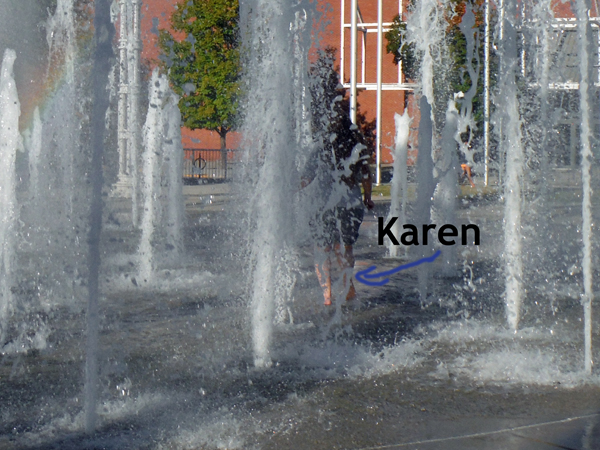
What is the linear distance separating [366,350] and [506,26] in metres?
2.80

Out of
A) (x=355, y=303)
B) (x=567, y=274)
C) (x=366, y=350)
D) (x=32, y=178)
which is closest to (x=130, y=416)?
(x=366, y=350)

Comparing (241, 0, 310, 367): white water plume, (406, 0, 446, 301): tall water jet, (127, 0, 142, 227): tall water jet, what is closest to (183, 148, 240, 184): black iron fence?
(406, 0, 446, 301): tall water jet

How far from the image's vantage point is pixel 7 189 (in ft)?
25.6

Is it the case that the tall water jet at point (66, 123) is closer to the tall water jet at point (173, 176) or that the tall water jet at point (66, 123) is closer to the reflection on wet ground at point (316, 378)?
the tall water jet at point (173, 176)

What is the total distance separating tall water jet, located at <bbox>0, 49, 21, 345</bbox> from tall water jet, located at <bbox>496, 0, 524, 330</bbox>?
356cm

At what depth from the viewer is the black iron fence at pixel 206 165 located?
27998mm

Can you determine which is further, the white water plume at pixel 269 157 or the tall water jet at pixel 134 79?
the tall water jet at pixel 134 79

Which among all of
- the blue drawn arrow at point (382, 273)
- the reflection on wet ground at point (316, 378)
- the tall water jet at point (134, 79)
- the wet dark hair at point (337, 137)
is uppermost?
the tall water jet at point (134, 79)

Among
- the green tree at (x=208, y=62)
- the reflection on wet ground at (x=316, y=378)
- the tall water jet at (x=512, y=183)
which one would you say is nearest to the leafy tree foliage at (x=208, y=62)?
the green tree at (x=208, y=62)

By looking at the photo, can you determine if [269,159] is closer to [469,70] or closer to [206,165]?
[469,70]

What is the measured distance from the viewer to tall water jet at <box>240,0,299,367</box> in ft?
15.8

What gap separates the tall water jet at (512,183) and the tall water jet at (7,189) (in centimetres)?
356

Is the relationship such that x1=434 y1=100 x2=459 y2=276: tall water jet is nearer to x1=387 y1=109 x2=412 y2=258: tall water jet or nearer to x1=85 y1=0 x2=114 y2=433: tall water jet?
x1=387 y1=109 x2=412 y2=258: tall water jet

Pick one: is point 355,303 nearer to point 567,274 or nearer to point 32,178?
point 567,274
